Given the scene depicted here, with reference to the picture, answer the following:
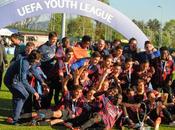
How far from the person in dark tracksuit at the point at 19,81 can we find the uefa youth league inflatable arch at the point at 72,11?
2689 millimetres

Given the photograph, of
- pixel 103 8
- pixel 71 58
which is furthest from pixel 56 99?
pixel 103 8

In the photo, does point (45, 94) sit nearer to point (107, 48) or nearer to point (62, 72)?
point (62, 72)

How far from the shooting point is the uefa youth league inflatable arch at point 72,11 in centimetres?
1162

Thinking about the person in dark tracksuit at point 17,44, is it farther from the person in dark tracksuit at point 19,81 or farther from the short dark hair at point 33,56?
the short dark hair at point 33,56

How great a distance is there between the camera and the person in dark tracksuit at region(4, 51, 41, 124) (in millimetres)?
9082

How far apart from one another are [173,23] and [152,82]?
108138mm

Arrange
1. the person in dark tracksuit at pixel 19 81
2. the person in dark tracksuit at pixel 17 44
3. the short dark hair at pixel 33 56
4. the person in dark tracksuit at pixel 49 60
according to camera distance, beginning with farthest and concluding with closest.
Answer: the person in dark tracksuit at pixel 17 44 < the person in dark tracksuit at pixel 49 60 < the person in dark tracksuit at pixel 19 81 < the short dark hair at pixel 33 56

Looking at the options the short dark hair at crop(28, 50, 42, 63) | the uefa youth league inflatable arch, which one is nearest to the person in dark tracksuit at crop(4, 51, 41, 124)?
the short dark hair at crop(28, 50, 42, 63)

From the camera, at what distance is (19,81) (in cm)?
924

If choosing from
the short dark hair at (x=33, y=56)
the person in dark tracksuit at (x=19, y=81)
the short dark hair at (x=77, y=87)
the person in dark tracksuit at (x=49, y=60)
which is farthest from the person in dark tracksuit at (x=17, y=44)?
the short dark hair at (x=77, y=87)

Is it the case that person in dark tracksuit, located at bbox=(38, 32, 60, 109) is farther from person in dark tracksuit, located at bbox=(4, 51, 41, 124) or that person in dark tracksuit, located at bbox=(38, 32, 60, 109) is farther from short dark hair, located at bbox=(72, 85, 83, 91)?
person in dark tracksuit, located at bbox=(4, 51, 41, 124)

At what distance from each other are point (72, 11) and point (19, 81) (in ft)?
12.9

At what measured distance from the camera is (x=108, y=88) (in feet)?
33.6

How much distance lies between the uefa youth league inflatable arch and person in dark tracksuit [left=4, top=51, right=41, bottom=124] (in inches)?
106
